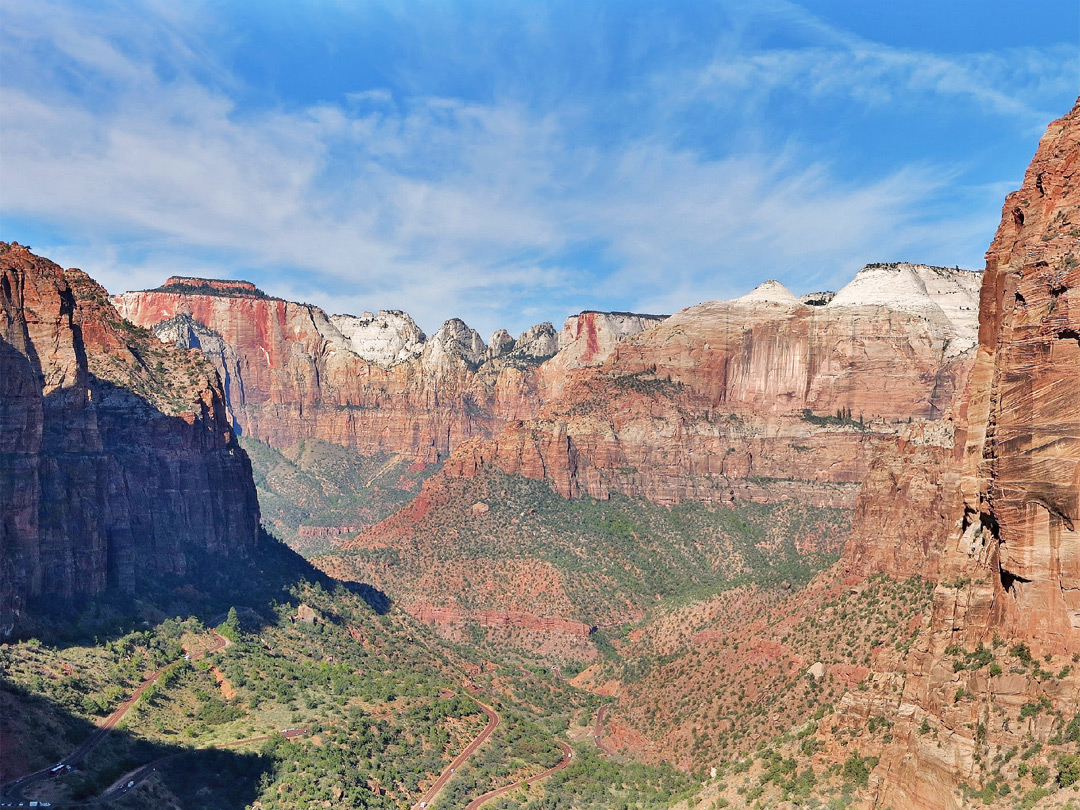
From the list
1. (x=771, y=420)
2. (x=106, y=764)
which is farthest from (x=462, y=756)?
(x=771, y=420)

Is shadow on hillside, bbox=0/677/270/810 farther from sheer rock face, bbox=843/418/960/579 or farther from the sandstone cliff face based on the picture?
the sandstone cliff face

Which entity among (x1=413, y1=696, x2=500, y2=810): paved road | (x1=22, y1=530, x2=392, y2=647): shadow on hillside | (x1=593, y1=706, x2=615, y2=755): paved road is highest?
(x1=22, y1=530, x2=392, y2=647): shadow on hillside

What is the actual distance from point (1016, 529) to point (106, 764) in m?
62.7

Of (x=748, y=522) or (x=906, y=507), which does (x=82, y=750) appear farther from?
(x=748, y=522)

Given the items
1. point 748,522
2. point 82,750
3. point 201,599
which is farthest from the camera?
point 748,522

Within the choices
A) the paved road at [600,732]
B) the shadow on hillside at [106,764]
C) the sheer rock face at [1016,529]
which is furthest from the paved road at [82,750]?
the sheer rock face at [1016,529]

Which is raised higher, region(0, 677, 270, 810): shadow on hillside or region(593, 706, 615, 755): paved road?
region(0, 677, 270, 810): shadow on hillside

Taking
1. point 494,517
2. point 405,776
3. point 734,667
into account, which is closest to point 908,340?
point 494,517

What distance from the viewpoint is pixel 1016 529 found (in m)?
37.5

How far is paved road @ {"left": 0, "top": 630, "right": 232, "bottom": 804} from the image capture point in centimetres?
5875

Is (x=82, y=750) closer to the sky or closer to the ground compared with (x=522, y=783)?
closer to the sky

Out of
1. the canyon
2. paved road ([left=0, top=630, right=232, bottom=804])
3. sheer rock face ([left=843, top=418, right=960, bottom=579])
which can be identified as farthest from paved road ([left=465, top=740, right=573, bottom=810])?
sheer rock face ([left=843, top=418, right=960, bottom=579])

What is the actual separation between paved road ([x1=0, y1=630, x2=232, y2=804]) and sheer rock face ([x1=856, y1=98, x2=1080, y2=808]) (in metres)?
52.5

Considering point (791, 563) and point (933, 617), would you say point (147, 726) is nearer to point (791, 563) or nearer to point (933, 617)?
point (933, 617)
